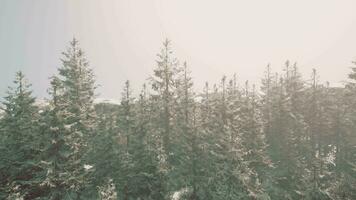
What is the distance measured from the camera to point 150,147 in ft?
99.1

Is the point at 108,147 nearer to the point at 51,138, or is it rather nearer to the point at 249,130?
the point at 51,138

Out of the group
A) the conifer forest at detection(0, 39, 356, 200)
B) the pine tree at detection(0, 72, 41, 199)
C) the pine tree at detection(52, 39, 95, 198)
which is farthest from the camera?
the pine tree at detection(52, 39, 95, 198)

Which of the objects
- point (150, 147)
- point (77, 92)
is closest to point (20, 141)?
point (77, 92)

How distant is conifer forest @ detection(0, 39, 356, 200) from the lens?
25.6m

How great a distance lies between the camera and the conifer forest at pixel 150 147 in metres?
25.6

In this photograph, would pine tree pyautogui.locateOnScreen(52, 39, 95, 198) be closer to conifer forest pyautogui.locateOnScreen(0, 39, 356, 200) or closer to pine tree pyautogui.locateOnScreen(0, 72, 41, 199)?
conifer forest pyautogui.locateOnScreen(0, 39, 356, 200)

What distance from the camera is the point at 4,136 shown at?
3322 centimetres

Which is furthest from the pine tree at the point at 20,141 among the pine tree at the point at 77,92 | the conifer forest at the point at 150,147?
the pine tree at the point at 77,92

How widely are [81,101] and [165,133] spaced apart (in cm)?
930

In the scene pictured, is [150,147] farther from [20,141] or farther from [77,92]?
[77,92]

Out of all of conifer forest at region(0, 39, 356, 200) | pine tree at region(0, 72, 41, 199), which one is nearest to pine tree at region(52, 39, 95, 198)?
conifer forest at region(0, 39, 356, 200)

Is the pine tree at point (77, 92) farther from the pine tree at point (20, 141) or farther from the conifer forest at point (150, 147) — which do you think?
the pine tree at point (20, 141)

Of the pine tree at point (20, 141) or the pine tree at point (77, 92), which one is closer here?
the pine tree at point (20, 141)

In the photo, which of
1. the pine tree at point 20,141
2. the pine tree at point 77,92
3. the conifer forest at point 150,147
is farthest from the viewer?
the pine tree at point 77,92
